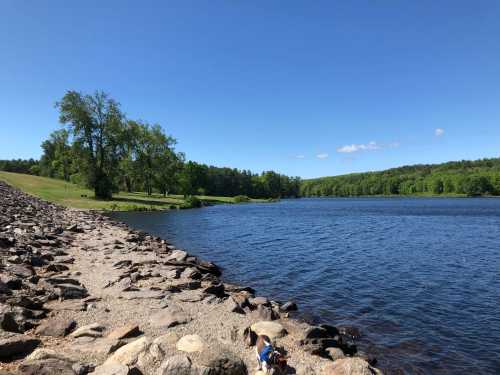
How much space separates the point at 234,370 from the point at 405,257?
2019 centimetres

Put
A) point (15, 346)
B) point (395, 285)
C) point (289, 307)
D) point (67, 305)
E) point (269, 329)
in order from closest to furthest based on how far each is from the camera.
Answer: point (15, 346) → point (269, 329) → point (67, 305) → point (289, 307) → point (395, 285)

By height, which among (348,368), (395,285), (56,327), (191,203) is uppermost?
(191,203)

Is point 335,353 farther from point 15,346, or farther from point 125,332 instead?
point 15,346

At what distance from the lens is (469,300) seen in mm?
14688

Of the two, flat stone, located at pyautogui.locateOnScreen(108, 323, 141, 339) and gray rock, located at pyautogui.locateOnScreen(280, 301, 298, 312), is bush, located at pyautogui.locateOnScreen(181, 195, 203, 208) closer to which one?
gray rock, located at pyautogui.locateOnScreen(280, 301, 298, 312)

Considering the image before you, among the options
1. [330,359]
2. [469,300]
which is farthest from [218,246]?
[330,359]

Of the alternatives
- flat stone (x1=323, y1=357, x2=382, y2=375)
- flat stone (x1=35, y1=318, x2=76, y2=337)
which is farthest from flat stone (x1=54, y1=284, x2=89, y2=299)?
flat stone (x1=323, y1=357, x2=382, y2=375)

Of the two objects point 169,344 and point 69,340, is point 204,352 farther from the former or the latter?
point 69,340

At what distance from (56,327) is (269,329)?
220 inches

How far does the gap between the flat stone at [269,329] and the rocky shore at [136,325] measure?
0.03m

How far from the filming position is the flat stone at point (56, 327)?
8.28 m

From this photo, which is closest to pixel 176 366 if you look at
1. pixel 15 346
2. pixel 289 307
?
pixel 15 346

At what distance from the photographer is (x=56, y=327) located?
8.49 meters

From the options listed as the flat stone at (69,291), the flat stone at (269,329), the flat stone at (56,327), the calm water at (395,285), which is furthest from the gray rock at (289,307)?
the flat stone at (56,327)
